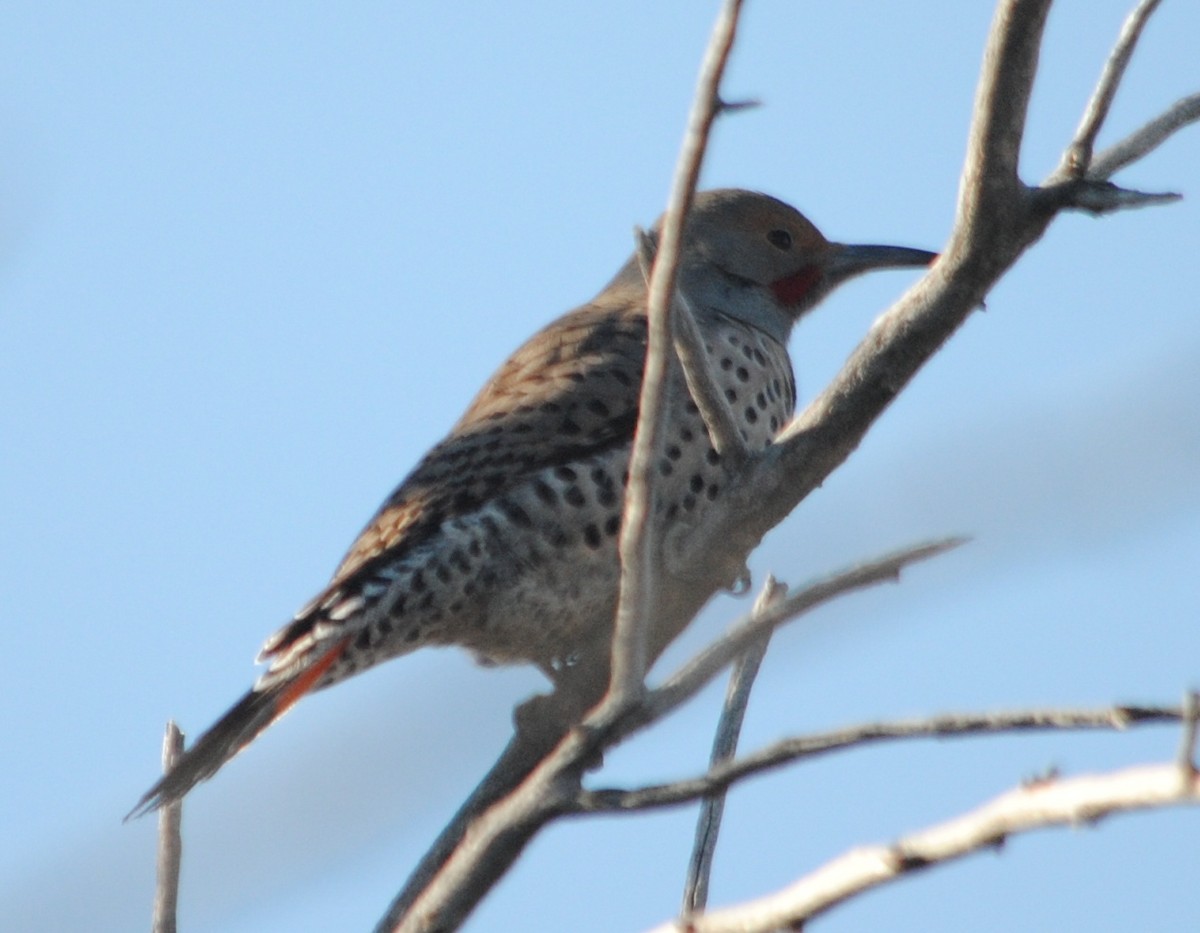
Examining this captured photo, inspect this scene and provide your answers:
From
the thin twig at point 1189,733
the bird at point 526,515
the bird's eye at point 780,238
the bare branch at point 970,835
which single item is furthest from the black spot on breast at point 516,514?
the thin twig at point 1189,733

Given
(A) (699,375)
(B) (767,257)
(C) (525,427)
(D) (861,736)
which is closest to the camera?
(D) (861,736)

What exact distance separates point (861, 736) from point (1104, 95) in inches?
60.4

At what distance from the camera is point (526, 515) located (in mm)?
5609

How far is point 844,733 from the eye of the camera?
8.32 ft

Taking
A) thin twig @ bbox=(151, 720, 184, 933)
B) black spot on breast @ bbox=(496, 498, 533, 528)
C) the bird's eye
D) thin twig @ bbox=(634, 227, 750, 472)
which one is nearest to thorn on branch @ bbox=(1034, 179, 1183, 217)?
thin twig @ bbox=(634, 227, 750, 472)

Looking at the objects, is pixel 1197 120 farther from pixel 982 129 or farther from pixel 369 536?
pixel 369 536

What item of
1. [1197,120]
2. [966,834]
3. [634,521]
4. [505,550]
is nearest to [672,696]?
[634,521]

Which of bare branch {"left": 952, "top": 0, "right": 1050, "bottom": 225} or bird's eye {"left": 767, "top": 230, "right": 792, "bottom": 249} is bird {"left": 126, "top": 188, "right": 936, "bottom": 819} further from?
bare branch {"left": 952, "top": 0, "right": 1050, "bottom": 225}

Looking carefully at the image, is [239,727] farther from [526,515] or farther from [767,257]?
[767,257]

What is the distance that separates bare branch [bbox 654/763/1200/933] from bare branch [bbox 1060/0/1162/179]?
1.65 m

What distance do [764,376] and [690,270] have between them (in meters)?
0.88

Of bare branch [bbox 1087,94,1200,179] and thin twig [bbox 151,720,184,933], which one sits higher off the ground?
bare branch [bbox 1087,94,1200,179]

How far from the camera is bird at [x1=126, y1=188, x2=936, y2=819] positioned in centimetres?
503

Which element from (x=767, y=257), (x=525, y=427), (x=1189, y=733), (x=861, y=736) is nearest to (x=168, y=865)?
(x=861, y=736)
